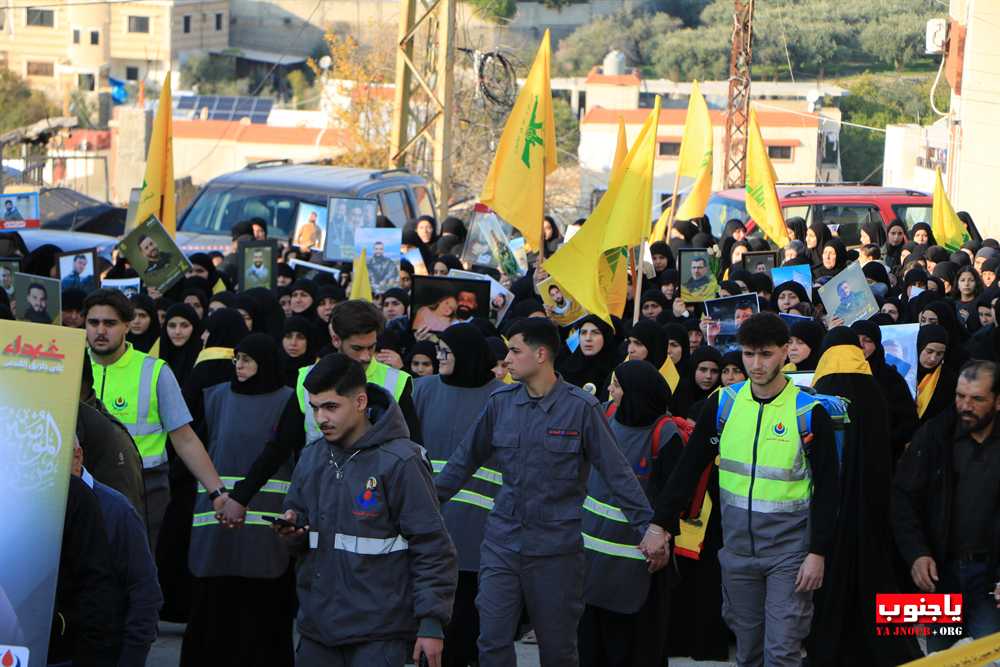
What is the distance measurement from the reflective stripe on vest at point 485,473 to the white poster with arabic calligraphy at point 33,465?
10.9 ft

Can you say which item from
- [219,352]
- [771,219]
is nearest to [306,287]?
[219,352]

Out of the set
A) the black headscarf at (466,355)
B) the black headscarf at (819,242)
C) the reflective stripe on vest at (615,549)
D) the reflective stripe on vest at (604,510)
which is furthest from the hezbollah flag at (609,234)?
the black headscarf at (819,242)

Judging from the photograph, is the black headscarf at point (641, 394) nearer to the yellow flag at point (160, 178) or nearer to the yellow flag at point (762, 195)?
the yellow flag at point (160, 178)

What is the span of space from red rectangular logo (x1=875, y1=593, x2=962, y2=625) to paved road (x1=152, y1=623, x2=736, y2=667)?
1.01 m

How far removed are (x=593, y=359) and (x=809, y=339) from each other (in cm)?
130

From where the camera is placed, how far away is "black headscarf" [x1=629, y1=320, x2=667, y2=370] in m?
8.38

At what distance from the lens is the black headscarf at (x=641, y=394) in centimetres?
682

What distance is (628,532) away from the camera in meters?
6.71

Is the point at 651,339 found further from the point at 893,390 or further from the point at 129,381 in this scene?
the point at 129,381

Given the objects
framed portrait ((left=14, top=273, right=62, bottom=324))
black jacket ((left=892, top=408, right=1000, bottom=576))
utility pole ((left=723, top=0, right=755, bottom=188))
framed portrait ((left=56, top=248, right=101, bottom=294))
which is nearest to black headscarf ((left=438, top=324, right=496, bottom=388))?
black jacket ((left=892, top=408, right=1000, bottom=576))

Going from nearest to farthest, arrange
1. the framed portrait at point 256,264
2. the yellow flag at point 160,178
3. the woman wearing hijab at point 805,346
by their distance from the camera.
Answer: the woman wearing hijab at point 805,346, the framed portrait at point 256,264, the yellow flag at point 160,178

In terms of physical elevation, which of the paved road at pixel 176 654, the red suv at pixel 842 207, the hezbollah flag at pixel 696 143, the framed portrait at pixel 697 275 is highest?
the hezbollah flag at pixel 696 143

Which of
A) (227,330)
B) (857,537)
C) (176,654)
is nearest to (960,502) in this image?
(857,537)

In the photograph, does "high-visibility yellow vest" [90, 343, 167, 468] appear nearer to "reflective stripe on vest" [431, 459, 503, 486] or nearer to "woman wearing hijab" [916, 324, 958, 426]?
"reflective stripe on vest" [431, 459, 503, 486]
